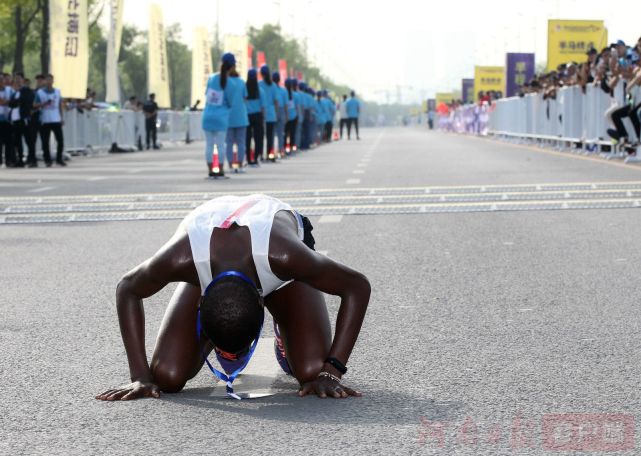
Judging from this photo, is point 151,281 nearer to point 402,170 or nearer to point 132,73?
point 402,170

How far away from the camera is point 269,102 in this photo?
1204 inches

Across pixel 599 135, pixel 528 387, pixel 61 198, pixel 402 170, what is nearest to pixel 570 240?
pixel 528 387

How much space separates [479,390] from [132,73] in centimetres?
12406

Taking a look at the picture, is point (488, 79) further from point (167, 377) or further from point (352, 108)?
point (167, 377)

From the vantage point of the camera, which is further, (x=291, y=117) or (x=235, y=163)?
(x=291, y=117)

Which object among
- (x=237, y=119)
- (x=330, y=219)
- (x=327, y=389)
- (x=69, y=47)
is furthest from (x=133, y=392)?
(x=69, y=47)

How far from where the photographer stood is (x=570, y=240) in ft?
37.4

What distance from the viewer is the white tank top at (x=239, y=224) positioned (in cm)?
509

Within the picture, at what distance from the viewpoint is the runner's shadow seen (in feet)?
16.3

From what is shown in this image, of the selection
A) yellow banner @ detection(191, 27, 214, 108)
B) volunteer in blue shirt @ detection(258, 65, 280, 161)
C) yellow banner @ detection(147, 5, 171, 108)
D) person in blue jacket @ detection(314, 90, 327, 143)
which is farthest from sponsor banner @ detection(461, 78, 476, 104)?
volunteer in blue shirt @ detection(258, 65, 280, 161)

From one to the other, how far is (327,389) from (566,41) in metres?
41.5

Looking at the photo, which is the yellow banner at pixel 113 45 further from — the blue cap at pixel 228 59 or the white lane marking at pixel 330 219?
the white lane marking at pixel 330 219

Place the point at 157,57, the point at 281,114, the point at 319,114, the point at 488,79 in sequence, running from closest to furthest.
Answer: the point at 281,114 → the point at 157,57 → the point at 319,114 → the point at 488,79

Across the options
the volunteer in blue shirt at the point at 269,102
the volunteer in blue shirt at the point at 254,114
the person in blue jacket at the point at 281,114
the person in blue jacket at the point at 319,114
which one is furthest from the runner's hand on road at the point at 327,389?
the person in blue jacket at the point at 319,114
